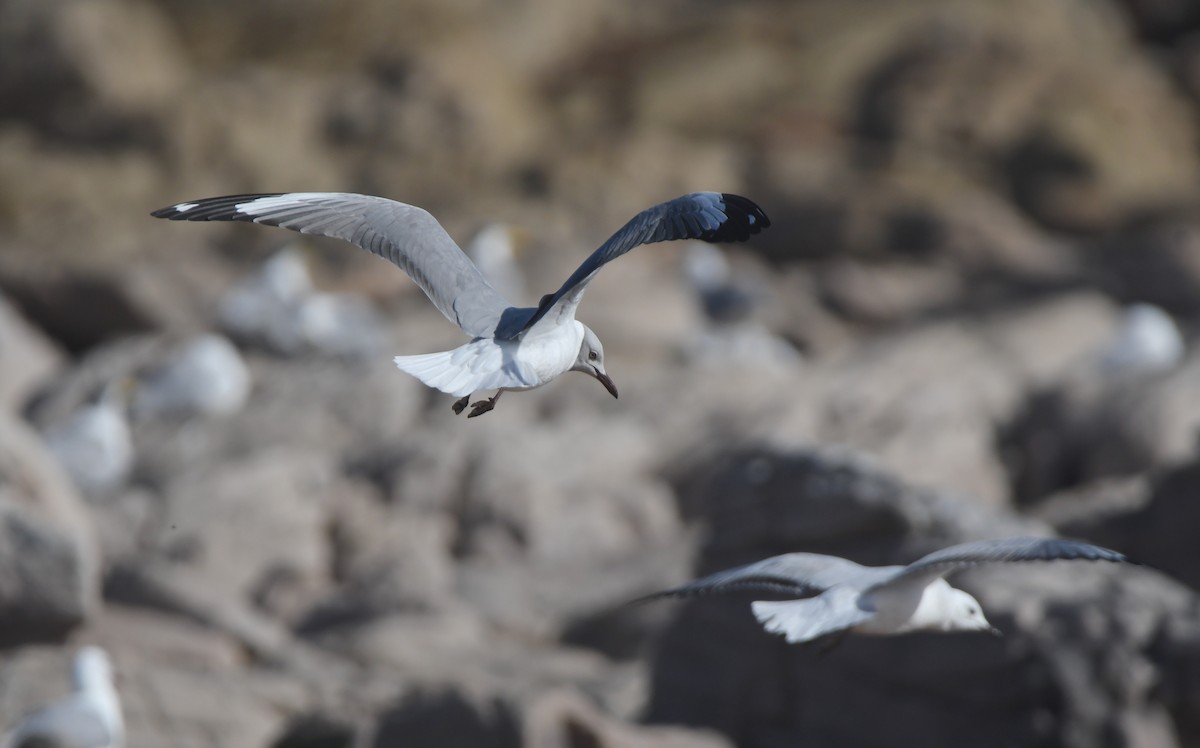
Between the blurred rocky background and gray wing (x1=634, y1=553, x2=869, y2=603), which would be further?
the blurred rocky background

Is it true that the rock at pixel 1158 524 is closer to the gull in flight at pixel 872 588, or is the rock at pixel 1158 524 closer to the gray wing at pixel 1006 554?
the gull in flight at pixel 872 588

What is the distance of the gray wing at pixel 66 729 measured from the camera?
6352 mm

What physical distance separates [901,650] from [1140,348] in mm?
6281

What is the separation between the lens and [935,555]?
16.3ft

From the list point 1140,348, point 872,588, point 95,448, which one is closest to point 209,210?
point 872,588

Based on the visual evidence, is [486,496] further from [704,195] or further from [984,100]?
[984,100]

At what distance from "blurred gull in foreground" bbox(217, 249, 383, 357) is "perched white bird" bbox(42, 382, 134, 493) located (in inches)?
77.2

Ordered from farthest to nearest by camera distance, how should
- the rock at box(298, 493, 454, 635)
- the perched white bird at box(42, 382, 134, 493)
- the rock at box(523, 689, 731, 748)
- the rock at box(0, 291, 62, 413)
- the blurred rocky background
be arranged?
the rock at box(0, 291, 62, 413) < the perched white bird at box(42, 382, 134, 493) < the rock at box(298, 493, 454, 635) < the blurred rocky background < the rock at box(523, 689, 731, 748)

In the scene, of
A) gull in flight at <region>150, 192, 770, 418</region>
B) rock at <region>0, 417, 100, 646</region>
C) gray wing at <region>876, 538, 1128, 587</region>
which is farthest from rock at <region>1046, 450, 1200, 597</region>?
rock at <region>0, 417, 100, 646</region>

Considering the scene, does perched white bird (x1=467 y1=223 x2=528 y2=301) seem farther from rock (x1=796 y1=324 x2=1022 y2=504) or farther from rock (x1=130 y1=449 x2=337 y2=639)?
rock (x1=130 y1=449 x2=337 y2=639)

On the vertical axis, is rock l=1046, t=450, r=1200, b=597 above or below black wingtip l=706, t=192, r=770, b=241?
below

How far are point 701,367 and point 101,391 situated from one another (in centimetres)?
446

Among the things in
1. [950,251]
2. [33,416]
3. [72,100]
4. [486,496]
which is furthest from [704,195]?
[72,100]

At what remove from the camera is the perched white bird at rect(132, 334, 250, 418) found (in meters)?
12.0
